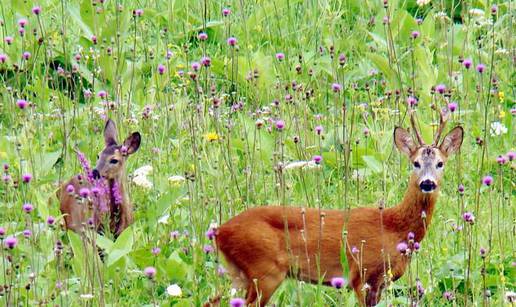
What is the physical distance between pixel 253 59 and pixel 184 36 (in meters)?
0.93

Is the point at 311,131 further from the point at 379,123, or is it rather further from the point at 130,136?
the point at 130,136

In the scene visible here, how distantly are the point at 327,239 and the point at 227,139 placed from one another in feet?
4.13

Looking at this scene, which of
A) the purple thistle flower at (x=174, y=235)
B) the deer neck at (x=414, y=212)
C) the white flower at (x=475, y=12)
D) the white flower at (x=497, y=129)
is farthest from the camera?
the white flower at (x=475, y=12)

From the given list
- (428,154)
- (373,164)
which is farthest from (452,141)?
(373,164)

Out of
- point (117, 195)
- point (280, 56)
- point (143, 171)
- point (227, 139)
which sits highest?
point (280, 56)

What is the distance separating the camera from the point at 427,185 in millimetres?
6309

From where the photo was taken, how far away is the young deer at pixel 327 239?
6.14 metres

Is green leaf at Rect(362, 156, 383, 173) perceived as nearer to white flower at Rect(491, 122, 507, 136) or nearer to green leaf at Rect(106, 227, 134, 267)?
Answer: white flower at Rect(491, 122, 507, 136)

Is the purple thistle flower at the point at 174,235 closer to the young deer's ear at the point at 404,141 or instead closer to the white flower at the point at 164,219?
the white flower at the point at 164,219

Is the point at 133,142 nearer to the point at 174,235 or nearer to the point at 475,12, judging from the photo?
the point at 174,235

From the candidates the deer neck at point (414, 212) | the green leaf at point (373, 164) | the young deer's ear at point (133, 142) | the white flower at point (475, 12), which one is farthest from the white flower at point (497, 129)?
the young deer's ear at point (133, 142)

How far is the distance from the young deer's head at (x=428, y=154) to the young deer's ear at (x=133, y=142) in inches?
55.6

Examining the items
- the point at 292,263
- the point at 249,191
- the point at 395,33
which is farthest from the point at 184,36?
the point at 292,263

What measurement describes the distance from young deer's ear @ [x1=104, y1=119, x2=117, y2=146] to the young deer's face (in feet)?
5.35
